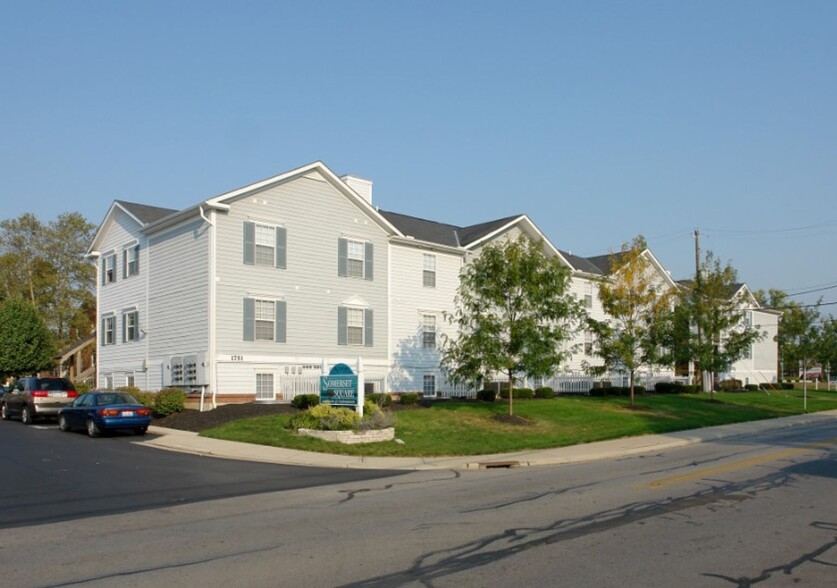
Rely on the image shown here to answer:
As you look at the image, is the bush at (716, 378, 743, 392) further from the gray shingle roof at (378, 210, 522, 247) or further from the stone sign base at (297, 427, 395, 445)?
the stone sign base at (297, 427, 395, 445)

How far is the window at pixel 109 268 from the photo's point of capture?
125 feet

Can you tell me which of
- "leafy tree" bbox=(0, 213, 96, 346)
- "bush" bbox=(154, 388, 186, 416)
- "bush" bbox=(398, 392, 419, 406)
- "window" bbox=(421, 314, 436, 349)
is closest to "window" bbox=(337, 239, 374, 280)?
"window" bbox=(421, 314, 436, 349)

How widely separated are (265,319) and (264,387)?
9.08 ft

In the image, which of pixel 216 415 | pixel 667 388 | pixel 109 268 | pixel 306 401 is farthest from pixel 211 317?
pixel 667 388

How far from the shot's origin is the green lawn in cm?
2127

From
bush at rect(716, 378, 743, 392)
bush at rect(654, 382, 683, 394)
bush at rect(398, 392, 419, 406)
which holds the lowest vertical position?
bush at rect(716, 378, 743, 392)

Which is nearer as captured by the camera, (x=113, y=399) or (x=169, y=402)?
(x=113, y=399)

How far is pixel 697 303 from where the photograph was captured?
1598 inches

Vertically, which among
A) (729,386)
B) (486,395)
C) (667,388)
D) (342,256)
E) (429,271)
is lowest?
(729,386)

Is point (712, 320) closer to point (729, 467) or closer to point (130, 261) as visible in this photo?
point (729, 467)

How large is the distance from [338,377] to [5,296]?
48.4 metres

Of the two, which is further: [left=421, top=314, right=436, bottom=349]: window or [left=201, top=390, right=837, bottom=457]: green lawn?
[left=421, top=314, right=436, bottom=349]: window

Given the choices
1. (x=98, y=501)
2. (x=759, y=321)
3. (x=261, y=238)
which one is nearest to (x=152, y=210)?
(x=261, y=238)

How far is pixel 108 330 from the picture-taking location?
125 ft
